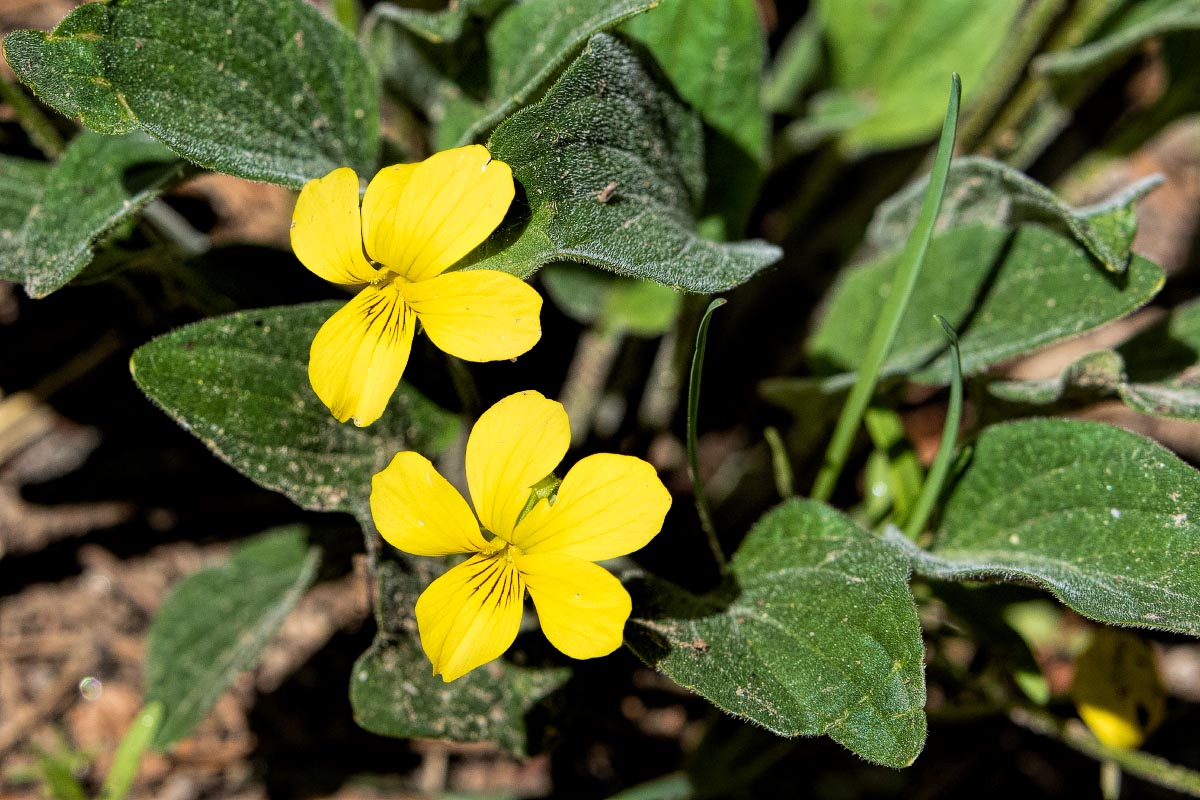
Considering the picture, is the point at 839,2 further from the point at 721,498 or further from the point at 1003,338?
the point at 721,498

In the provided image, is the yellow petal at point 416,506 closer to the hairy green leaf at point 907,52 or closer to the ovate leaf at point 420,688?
the ovate leaf at point 420,688

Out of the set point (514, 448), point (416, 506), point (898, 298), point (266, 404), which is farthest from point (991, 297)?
point (266, 404)

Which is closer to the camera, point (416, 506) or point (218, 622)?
point (416, 506)

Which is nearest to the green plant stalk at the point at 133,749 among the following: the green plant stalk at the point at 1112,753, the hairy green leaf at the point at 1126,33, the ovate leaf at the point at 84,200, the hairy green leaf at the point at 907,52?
the ovate leaf at the point at 84,200

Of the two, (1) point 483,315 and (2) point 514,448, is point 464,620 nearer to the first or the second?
(2) point 514,448

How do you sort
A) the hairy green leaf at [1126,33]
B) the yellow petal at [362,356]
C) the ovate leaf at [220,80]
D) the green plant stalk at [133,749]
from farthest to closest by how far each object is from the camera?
the hairy green leaf at [1126,33]
the green plant stalk at [133,749]
the ovate leaf at [220,80]
the yellow petal at [362,356]

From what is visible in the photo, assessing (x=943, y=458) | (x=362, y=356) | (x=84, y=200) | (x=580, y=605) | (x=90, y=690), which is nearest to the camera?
(x=580, y=605)
